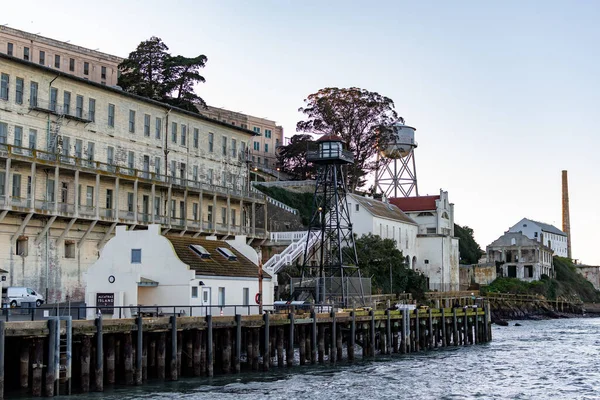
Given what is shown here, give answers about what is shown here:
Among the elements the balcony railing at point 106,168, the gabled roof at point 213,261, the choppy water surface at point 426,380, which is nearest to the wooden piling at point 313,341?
the choppy water surface at point 426,380

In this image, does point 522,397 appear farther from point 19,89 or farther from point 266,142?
point 266,142

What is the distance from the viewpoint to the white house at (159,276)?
140 feet

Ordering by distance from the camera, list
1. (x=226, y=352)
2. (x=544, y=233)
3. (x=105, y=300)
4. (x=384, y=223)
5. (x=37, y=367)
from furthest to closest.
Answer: (x=544, y=233)
(x=384, y=223)
(x=105, y=300)
(x=226, y=352)
(x=37, y=367)

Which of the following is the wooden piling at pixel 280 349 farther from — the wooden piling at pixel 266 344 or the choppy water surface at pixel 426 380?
the wooden piling at pixel 266 344

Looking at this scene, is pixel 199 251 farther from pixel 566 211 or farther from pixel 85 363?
pixel 566 211

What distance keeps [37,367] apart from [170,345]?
8277mm

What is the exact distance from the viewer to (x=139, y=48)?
9712 centimetres

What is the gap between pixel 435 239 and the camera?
9762 centimetres

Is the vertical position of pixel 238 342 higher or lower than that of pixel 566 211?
lower

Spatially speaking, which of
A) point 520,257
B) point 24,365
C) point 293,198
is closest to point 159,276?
point 24,365

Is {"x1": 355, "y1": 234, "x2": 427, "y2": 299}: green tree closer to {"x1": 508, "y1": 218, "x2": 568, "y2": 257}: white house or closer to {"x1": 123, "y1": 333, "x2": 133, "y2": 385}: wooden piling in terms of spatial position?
{"x1": 123, "y1": 333, "x2": 133, "y2": 385}: wooden piling

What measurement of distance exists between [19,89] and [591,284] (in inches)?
4594

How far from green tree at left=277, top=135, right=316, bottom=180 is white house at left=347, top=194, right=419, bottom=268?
1389cm

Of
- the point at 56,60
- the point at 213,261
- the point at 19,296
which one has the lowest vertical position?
the point at 19,296
